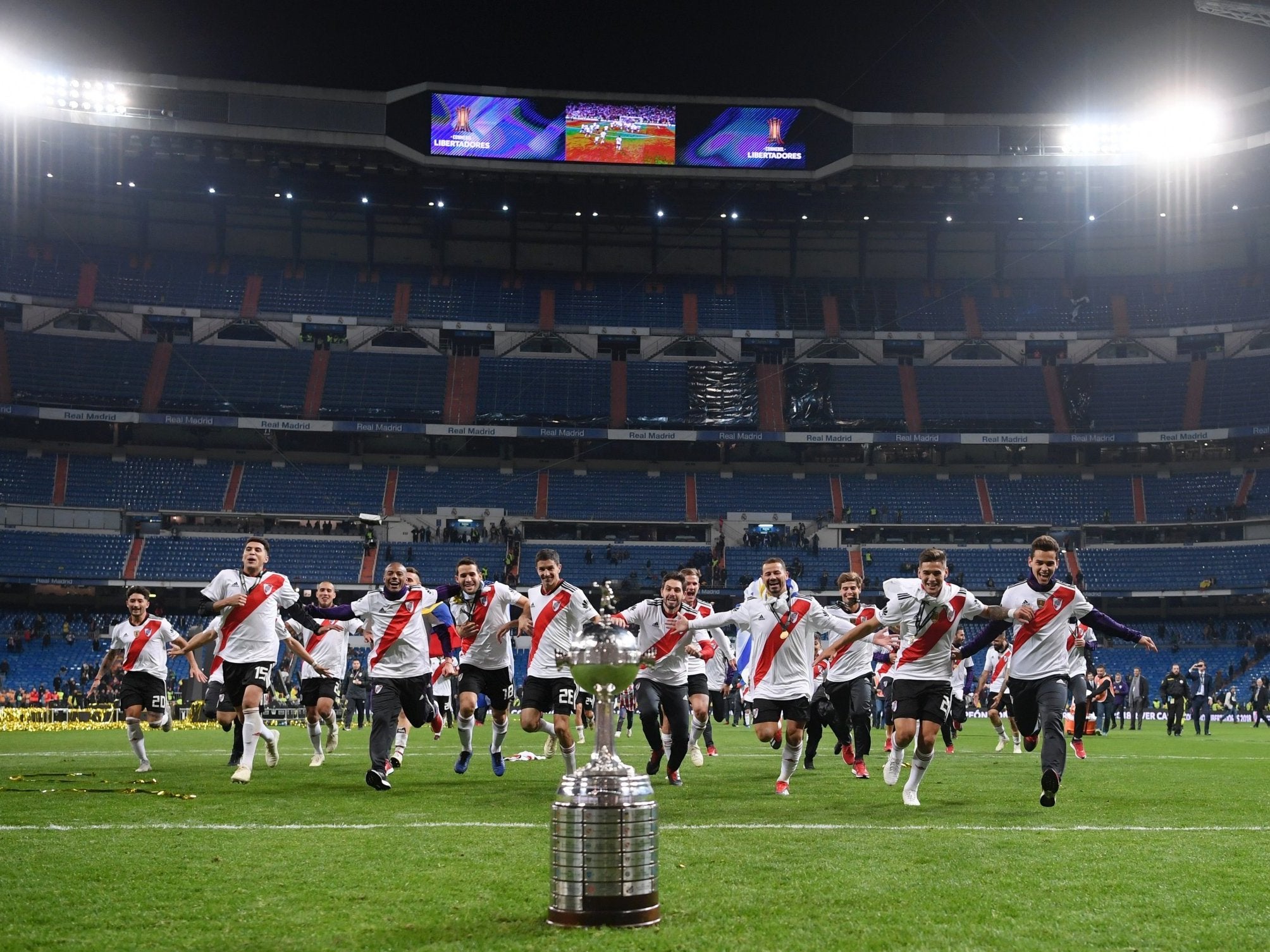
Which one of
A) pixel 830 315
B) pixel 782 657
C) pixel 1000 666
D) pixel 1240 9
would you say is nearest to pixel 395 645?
pixel 782 657

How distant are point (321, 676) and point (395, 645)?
11.6ft

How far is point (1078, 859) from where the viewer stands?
8008 millimetres

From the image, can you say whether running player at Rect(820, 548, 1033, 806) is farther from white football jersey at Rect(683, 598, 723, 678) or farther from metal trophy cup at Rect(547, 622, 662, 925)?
metal trophy cup at Rect(547, 622, 662, 925)

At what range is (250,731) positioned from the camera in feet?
45.8

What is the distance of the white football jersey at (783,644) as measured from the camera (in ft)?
44.6

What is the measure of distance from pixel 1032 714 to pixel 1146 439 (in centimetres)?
5233

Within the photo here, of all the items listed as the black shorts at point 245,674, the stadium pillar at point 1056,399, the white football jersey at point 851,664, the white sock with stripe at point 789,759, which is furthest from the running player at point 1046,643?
the stadium pillar at point 1056,399

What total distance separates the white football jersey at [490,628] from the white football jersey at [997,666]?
1047 centimetres

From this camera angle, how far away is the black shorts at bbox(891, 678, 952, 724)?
39.0 ft

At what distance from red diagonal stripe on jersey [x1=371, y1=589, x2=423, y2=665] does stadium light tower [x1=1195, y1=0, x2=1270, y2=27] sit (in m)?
29.9

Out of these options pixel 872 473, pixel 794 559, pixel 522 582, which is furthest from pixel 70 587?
pixel 872 473

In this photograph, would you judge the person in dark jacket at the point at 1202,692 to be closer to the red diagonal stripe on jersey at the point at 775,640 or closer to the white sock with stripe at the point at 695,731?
the white sock with stripe at the point at 695,731

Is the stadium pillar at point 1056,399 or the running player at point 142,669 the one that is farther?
the stadium pillar at point 1056,399

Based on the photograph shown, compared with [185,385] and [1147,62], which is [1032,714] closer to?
[1147,62]
